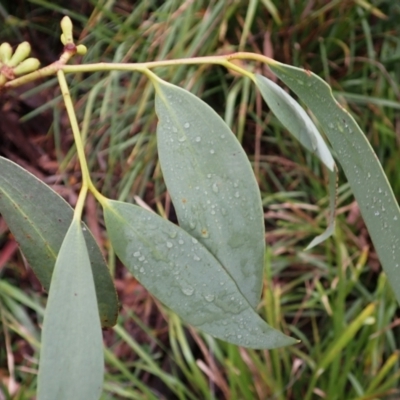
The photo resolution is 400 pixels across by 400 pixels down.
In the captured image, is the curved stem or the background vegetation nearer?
the curved stem

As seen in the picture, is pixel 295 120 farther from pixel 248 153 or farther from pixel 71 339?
pixel 248 153

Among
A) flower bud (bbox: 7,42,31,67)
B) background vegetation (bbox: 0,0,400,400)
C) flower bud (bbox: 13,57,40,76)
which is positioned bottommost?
background vegetation (bbox: 0,0,400,400)

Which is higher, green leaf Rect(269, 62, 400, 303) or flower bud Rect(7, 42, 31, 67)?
flower bud Rect(7, 42, 31, 67)

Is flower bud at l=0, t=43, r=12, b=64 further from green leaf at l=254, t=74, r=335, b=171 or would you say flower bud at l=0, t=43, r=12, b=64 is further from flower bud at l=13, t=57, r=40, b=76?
green leaf at l=254, t=74, r=335, b=171

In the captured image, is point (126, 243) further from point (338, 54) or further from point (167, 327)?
point (338, 54)

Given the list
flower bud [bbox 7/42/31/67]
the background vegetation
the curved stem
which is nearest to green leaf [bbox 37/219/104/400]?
the curved stem
